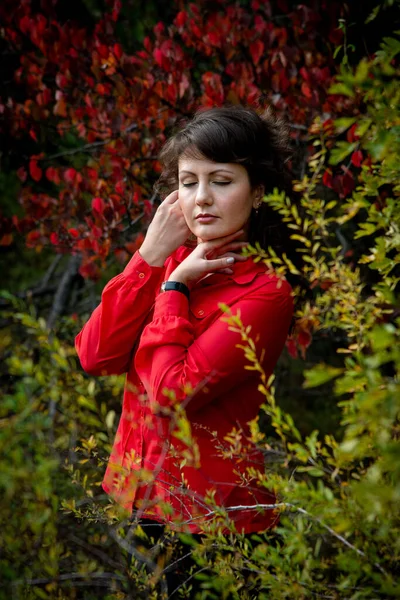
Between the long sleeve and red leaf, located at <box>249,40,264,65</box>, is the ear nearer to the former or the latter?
the long sleeve

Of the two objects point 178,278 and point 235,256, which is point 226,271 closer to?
point 235,256

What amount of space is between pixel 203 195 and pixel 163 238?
25 centimetres

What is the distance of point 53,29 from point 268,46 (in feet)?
4.38

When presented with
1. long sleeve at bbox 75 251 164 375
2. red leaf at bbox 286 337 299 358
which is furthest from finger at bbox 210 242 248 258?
red leaf at bbox 286 337 299 358

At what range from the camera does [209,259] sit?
210cm

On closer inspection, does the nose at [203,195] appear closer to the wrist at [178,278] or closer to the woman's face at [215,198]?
the woman's face at [215,198]

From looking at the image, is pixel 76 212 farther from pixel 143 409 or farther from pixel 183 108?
pixel 143 409

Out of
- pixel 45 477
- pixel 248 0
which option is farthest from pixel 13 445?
pixel 248 0

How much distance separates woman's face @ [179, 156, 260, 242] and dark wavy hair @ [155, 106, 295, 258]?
33 millimetres

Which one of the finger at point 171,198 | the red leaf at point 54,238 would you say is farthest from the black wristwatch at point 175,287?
the red leaf at point 54,238

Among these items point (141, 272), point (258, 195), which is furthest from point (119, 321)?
point (258, 195)

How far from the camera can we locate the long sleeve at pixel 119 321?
80.7 inches

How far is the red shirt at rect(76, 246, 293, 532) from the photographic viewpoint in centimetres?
180

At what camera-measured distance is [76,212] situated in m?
3.47
